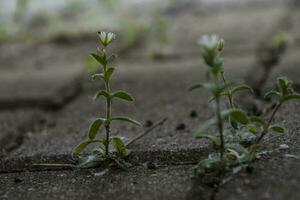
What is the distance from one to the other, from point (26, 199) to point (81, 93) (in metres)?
1.11

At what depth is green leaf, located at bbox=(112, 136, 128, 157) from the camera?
51.2 inches

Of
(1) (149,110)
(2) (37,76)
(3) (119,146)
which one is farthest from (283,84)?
(2) (37,76)

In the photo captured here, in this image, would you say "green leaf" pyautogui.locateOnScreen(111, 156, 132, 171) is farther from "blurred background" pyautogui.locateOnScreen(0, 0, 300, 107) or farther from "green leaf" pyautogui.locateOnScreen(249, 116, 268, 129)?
"blurred background" pyautogui.locateOnScreen(0, 0, 300, 107)

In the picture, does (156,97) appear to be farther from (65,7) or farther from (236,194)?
(65,7)

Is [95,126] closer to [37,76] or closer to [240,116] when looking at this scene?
[240,116]

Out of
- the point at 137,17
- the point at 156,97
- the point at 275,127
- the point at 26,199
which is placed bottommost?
the point at 26,199

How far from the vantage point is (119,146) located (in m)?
1.32

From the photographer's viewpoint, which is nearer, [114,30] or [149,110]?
[149,110]

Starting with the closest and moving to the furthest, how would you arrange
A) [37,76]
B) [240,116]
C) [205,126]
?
[205,126] < [240,116] < [37,76]

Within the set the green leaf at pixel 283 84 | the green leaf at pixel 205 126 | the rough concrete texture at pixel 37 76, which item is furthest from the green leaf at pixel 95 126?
the rough concrete texture at pixel 37 76

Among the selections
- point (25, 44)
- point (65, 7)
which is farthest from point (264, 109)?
point (65, 7)

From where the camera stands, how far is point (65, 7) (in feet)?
13.7

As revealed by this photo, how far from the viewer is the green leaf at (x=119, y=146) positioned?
1300 mm

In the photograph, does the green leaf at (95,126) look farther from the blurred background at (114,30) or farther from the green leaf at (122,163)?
the blurred background at (114,30)
